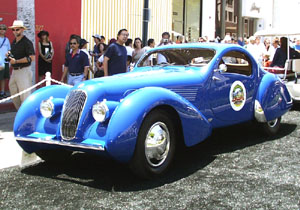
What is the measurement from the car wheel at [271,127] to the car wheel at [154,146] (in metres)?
2.21

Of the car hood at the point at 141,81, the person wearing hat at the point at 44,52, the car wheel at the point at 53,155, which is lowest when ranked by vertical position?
the car wheel at the point at 53,155

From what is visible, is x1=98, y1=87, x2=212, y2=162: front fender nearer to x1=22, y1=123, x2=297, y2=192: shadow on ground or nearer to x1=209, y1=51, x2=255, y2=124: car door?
x1=22, y1=123, x2=297, y2=192: shadow on ground

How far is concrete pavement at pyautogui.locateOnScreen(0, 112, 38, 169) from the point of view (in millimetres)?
4727

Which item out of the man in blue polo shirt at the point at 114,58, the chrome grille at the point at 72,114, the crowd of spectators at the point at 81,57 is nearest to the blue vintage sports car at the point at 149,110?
the chrome grille at the point at 72,114

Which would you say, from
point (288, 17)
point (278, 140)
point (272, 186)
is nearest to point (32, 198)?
point (272, 186)

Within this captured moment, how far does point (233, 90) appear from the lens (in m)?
5.48

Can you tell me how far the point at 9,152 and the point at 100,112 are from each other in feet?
6.74

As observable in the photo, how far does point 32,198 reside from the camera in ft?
12.0

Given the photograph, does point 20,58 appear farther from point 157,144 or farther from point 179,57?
point 157,144

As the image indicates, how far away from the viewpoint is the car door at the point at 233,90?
5227 mm

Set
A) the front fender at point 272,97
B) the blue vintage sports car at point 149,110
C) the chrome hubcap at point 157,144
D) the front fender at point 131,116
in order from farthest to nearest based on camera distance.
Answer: the front fender at point 272,97 → the chrome hubcap at point 157,144 → the blue vintage sports car at point 149,110 → the front fender at point 131,116

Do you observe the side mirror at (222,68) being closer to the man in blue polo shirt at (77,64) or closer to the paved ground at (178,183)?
the paved ground at (178,183)

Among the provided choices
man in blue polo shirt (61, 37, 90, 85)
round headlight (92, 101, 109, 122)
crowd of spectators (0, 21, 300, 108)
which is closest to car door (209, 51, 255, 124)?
crowd of spectators (0, 21, 300, 108)

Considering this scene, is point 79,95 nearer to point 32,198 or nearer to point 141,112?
point 141,112
